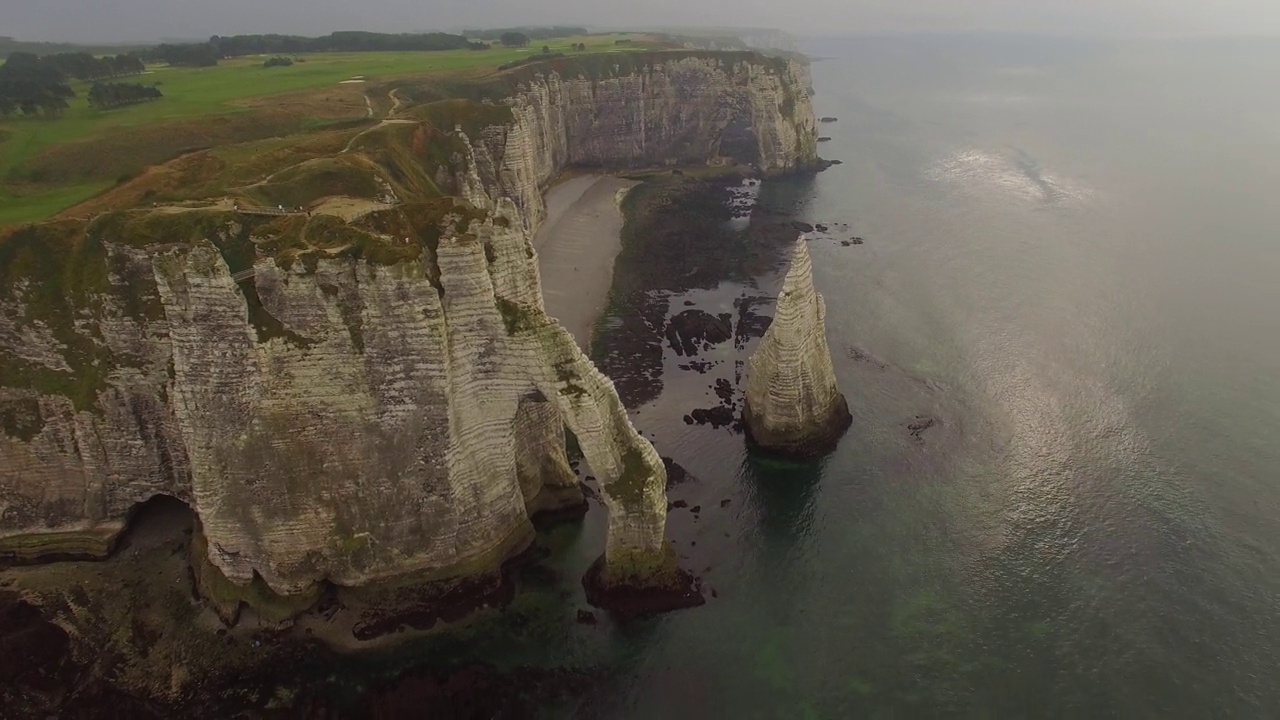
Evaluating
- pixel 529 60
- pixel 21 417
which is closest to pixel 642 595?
pixel 21 417

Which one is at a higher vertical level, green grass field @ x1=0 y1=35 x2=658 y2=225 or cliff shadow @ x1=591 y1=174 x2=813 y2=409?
green grass field @ x1=0 y1=35 x2=658 y2=225

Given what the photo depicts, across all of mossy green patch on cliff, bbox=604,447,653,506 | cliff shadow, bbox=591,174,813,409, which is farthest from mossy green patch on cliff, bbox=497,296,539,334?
cliff shadow, bbox=591,174,813,409

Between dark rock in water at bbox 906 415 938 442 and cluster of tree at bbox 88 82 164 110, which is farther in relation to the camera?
cluster of tree at bbox 88 82 164 110

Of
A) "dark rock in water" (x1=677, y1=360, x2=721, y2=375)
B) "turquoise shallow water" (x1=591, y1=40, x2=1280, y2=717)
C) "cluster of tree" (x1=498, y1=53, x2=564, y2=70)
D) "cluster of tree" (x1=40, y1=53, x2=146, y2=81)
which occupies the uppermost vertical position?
"cluster of tree" (x1=40, y1=53, x2=146, y2=81)

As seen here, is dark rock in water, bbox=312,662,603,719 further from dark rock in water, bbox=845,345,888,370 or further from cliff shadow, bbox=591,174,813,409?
dark rock in water, bbox=845,345,888,370

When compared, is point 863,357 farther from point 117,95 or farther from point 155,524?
point 117,95
